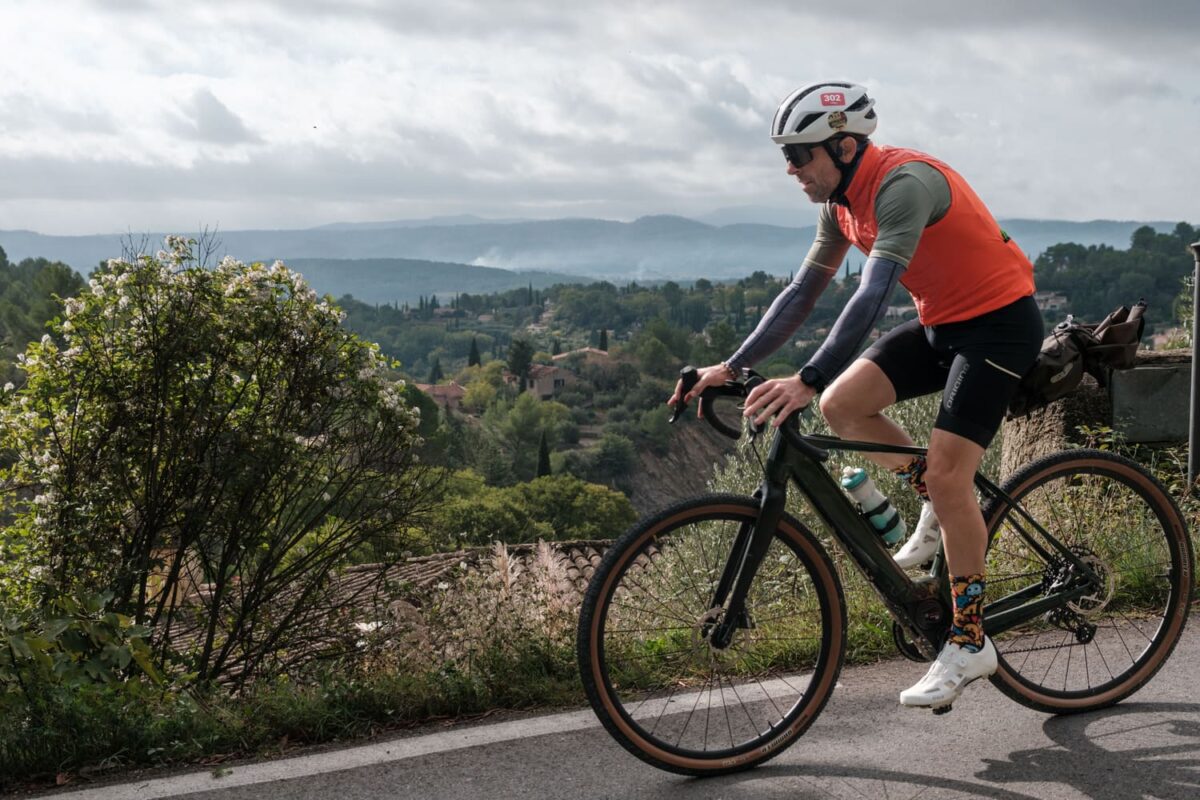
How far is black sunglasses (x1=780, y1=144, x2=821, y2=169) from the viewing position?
320 cm

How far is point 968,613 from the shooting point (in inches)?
132

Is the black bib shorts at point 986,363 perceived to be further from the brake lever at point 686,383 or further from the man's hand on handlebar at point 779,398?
the brake lever at point 686,383

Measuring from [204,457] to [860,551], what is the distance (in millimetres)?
5049

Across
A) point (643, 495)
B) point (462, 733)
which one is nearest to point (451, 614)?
point (462, 733)

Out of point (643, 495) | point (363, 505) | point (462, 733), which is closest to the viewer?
point (462, 733)

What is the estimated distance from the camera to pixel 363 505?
27.3 feet

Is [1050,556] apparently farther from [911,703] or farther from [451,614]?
[451,614]

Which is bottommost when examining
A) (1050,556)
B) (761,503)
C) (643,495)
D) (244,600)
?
(643,495)

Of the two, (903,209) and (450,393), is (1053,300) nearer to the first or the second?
(450,393)

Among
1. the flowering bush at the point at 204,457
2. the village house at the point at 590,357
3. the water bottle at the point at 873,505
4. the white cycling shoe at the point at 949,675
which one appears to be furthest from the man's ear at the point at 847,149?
the village house at the point at 590,357

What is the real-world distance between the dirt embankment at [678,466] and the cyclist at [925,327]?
115 metres

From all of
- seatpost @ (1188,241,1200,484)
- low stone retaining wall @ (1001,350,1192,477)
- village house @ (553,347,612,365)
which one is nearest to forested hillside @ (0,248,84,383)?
village house @ (553,347,612,365)

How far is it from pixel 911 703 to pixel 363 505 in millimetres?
5686

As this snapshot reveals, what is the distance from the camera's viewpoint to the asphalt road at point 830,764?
3.11 metres
